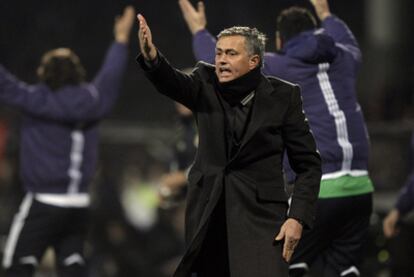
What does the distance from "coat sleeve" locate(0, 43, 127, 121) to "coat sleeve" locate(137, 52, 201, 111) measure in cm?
249

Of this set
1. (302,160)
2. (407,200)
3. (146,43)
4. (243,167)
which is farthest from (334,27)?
(146,43)

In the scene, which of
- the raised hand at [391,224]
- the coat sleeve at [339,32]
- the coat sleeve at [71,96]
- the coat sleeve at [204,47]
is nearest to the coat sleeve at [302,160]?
the coat sleeve at [204,47]

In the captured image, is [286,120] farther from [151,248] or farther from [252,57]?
[151,248]

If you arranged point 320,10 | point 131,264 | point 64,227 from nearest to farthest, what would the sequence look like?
point 320,10
point 64,227
point 131,264

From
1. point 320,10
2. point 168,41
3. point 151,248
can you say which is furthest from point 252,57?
point 168,41

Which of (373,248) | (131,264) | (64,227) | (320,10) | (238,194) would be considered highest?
(320,10)

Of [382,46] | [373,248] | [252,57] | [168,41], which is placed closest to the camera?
[252,57]

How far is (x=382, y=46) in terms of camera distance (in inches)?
720

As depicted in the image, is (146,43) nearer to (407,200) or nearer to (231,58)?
(231,58)

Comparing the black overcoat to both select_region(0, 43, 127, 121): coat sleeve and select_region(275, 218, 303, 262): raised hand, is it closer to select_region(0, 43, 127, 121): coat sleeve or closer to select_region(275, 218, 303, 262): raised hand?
select_region(275, 218, 303, 262): raised hand

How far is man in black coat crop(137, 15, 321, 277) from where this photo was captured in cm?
615

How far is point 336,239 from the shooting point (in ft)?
25.4

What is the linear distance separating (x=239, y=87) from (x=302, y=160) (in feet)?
1.59

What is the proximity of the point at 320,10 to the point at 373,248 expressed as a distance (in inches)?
92.3
